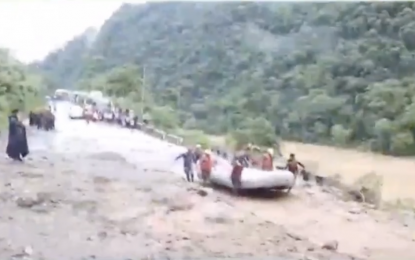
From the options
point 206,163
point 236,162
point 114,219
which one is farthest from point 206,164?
point 114,219

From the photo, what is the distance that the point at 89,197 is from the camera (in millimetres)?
2789

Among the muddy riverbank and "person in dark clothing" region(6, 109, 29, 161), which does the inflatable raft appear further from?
"person in dark clothing" region(6, 109, 29, 161)

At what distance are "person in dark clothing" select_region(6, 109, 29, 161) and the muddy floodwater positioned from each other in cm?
3

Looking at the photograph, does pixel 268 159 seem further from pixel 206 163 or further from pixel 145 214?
pixel 145 214

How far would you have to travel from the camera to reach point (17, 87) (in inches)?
111

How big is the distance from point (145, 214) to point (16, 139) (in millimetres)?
502

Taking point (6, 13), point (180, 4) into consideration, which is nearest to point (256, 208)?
point (180, 4)

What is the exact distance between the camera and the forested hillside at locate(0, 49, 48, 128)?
9.16 ft

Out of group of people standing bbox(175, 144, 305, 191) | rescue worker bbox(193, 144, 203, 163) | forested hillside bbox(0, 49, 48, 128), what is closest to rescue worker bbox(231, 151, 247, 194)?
group of people standing bbox(175, 144, 305, 191)

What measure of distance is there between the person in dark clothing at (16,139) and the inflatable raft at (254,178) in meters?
0.66

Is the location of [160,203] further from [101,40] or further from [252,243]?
[101,40]

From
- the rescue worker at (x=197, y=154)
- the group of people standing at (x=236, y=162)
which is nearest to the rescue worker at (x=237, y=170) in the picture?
the group of people standing at (x=236, y=162)

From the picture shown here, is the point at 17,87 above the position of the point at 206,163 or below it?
above

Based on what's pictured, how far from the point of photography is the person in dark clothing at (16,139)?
2805mm
